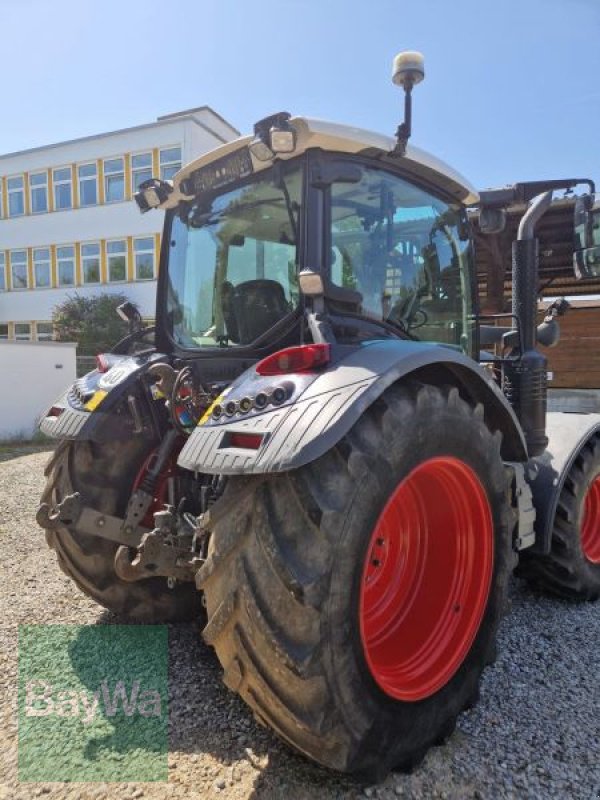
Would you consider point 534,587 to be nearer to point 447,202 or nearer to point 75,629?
point 447,202

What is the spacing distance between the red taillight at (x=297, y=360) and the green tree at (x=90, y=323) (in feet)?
58.0

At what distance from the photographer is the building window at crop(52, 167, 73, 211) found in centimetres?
2106

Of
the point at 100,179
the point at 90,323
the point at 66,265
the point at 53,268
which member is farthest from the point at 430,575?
the point at 53,268

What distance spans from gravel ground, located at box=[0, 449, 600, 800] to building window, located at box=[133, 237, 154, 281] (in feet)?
58.6

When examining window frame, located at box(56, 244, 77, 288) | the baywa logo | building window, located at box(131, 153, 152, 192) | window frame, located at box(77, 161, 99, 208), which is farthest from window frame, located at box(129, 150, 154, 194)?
the baywa logo

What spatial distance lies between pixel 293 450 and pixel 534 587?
2.49 meters

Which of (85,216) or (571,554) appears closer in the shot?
(571,554)

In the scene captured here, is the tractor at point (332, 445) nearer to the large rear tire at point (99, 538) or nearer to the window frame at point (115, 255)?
the large rear tire at point (99, 538)

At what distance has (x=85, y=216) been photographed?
20.8 metres

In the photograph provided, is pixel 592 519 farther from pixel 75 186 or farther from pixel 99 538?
pixel 75 186

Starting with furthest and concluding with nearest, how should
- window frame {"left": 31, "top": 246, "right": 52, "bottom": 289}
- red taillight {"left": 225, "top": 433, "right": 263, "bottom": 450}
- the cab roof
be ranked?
1. window frame {"left": 31, "top": 246, "right": 52, "bottom": 289}
2. the cab roof
3. red taillight {"left": 225, "top": 433, "right": 263, "bottom": 450}

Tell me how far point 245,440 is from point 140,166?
20.1 m

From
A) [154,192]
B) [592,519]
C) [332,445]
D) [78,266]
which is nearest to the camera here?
[332,445]

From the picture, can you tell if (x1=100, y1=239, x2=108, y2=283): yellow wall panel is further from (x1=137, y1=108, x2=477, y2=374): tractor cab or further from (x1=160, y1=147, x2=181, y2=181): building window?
(x1=137, y1=108, x2=477, y2=374): tractor cab
